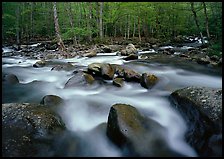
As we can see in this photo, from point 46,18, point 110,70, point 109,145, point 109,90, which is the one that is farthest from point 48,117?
point 46,18

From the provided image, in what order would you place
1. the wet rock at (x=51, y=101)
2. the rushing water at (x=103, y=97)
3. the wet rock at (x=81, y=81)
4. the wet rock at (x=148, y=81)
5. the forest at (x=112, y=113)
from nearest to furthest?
the forest at (x=112, y=113)
the rushing water at (x=103, y=97)
the wet rock at (x=51, y=101)
the wet rock at (x=148, y=81)
the wet rock at (x=81, y=81)

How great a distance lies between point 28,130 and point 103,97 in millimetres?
2536

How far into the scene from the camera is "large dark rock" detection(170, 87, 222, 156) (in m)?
3.77

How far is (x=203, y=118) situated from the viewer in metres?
4.08

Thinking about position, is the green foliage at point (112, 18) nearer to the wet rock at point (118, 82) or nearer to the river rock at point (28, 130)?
the wet rock at point (118, 82)

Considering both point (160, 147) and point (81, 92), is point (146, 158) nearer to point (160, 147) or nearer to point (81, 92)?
point (160, 147)

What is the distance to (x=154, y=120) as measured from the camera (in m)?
5.04

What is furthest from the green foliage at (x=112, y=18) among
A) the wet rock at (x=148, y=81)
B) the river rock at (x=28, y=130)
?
the river rock at (x=28, y=130)

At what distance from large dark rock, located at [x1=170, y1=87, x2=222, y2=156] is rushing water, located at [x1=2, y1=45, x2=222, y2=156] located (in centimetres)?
18

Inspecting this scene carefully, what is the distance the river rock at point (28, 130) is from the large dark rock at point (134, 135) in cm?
106

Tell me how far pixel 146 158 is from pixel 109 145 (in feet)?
2.28

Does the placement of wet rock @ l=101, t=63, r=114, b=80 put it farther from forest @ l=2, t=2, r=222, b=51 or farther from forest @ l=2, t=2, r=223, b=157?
forest @ l=2, t=2, r=222, b=51

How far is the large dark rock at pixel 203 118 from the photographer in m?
3.77

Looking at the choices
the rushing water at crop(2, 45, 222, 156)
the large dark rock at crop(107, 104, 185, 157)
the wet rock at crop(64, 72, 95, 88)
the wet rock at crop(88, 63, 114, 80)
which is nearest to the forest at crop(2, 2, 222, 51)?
the rushing water at crop(2, 45, 222, 156)
